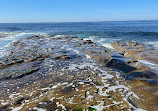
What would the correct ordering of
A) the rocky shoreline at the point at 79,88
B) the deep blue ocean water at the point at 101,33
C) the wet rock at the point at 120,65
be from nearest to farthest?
the rocky shoreline at the point at 79,88 < the wet rock at the point at 120,65 < the deep blue ocean water at the point at 101,33

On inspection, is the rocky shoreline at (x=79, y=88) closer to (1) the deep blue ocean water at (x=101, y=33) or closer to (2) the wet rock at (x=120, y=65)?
(2) the wet rock at (x=120, y=65)

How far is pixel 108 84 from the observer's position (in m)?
5.74

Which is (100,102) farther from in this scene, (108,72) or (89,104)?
(108,72)

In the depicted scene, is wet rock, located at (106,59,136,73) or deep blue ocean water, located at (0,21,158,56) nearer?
wet rock, located at (106,59,136,73)

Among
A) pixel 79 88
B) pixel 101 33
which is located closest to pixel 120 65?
pixel 79 88

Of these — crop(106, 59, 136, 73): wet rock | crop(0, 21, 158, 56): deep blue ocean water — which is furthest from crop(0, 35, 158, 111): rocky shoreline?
crop(0, 21, 158, 56): deep blue ocean water

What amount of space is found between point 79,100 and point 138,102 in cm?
226

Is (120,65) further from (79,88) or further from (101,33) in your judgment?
(101,33)

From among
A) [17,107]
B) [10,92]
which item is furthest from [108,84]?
[10,92]

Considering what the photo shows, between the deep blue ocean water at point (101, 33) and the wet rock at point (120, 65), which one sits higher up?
the deep blue ocean water at point (101, 33)

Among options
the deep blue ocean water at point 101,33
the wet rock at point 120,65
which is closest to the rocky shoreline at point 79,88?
the wet rock at point 120,65

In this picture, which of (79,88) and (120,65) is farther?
(120,65)

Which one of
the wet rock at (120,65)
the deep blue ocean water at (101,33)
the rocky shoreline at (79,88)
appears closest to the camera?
the rocky shoreline at (79,88)

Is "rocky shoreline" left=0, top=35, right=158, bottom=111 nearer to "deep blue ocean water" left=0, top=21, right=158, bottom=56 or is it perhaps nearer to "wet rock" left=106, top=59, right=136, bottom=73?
"wet rock" left=106, top=59, right=136, bottom=73
